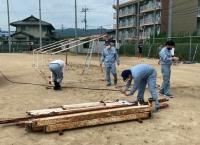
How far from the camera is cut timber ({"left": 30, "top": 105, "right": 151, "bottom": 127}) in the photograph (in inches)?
188

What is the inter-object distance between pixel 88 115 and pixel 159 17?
43.9 meters

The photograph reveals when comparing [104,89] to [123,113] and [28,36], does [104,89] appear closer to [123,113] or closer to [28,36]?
[123,113]

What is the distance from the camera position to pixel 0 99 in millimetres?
7578

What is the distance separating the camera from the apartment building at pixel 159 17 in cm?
4025

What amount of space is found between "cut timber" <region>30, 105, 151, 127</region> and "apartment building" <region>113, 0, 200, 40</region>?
3069 centimetres

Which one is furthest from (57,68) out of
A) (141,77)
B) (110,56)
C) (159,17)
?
(159,17)

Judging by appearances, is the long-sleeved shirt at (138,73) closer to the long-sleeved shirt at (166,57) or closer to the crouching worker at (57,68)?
the long-sleeved shirt at (166,57)

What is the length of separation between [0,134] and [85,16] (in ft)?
239

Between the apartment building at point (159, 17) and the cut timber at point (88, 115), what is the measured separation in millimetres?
30693

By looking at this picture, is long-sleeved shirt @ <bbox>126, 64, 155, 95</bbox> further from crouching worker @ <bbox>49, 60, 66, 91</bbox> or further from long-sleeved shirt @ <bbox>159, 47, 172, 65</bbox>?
crouching worker @ <bbox>49, 60, 66, 91</bbox>

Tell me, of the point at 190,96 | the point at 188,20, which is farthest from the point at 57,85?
the point at 188,20

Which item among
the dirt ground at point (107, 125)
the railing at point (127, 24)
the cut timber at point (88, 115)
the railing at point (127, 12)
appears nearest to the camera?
the dirt ground at point (107, 125)

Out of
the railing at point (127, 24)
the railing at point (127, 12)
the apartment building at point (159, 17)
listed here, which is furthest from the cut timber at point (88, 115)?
the railing at point (127, 12)

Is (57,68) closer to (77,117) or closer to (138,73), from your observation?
(138,73)
